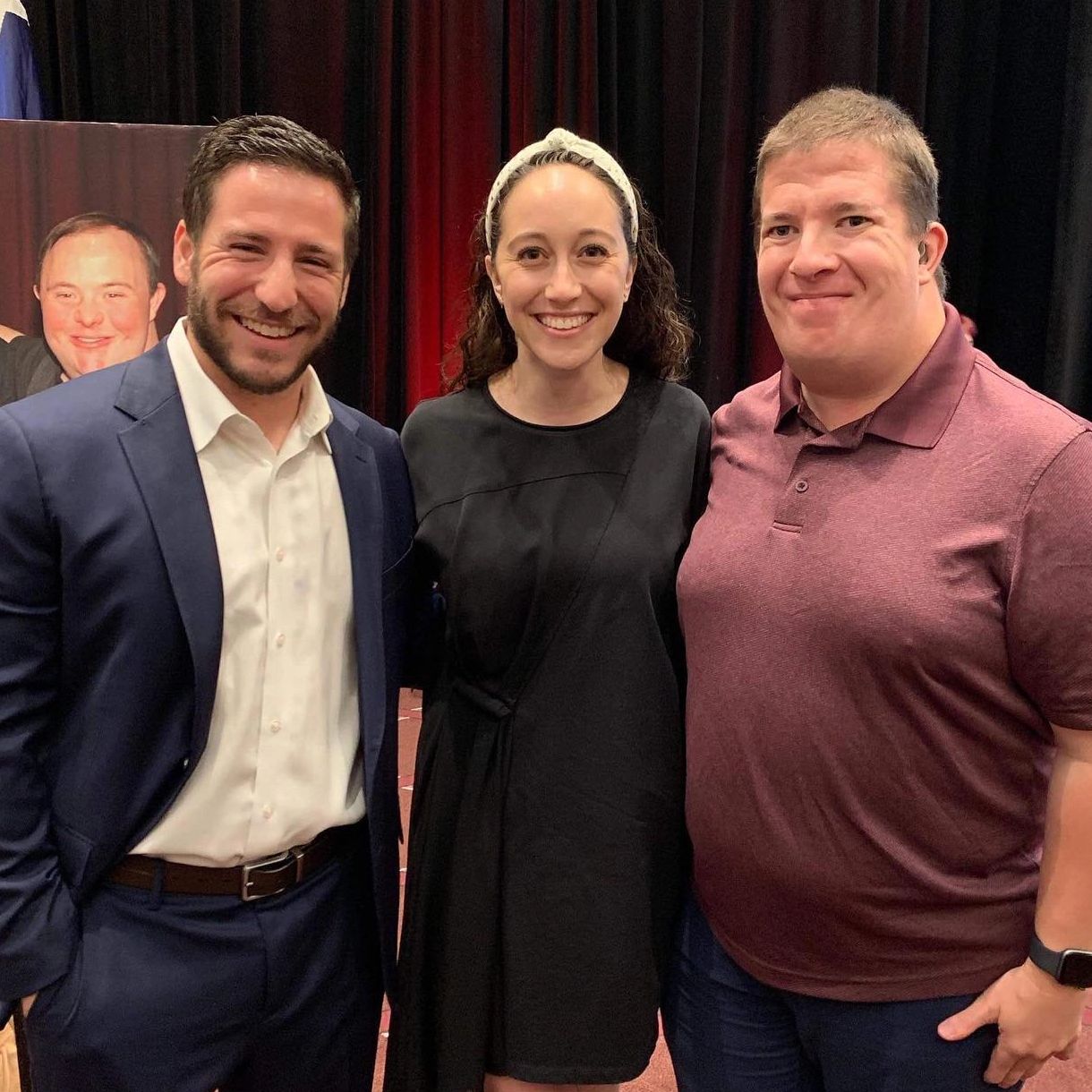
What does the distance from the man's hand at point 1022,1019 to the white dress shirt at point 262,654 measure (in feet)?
2.66

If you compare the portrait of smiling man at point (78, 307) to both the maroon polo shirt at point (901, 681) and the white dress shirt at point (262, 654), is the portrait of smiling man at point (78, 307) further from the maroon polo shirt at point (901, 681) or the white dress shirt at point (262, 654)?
the maroon polo shirt at point (901, 681)

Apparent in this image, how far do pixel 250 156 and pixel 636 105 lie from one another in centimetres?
323

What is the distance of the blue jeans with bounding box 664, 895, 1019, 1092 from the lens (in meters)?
1.29

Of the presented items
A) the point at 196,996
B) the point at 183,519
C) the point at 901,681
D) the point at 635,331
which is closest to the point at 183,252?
the point at 183,519

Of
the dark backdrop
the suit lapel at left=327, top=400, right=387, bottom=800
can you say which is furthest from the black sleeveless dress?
the dark backdrop

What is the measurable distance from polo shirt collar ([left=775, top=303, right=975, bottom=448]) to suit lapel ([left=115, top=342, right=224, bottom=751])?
0.81 m

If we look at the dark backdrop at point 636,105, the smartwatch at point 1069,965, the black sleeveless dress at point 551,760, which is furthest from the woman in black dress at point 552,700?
the dark backdrop at point 636,105

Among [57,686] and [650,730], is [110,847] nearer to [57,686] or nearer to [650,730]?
[57,686]

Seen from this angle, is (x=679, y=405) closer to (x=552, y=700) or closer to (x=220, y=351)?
(x=552, y=700)

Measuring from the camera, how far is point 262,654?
4.43ft

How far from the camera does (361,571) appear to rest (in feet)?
4.75

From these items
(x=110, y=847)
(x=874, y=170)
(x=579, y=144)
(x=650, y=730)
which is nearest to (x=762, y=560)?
(x=650, y=730)

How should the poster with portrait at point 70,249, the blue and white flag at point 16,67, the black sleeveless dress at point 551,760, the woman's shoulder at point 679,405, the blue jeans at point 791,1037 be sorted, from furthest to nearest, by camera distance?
the blue and white flag at point 16,67 → the poster with portrait at point 70,249 → the woman's shoulder at point 679,405 → the black sleeveless dress at point 551,760 → the blue jeans at point 791,1037

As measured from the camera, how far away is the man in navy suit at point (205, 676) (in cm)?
126
